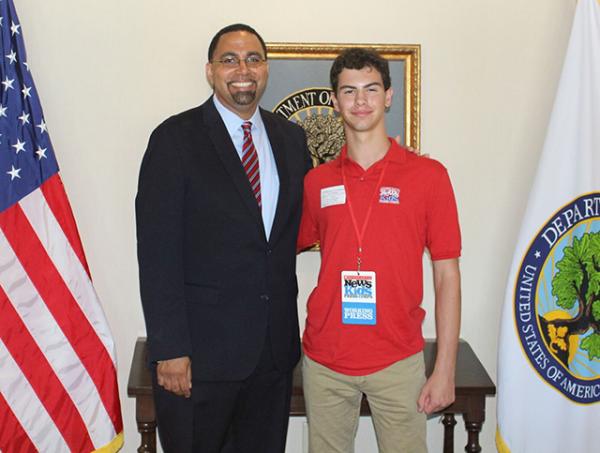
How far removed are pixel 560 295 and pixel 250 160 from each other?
1255mm

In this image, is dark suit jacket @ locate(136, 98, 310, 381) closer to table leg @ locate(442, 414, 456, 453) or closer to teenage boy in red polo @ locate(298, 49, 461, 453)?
teenage boy in red polo @ locate(298, 49, 461, 453)

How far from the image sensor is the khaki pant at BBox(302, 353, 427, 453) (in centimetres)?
212

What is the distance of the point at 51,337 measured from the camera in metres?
2.55

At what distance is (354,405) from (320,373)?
154 mm

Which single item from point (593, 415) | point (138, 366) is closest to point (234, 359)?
point (138, 366)

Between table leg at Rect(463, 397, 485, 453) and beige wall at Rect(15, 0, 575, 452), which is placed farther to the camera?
beige wall at Rect(15, 0, 575, 452)

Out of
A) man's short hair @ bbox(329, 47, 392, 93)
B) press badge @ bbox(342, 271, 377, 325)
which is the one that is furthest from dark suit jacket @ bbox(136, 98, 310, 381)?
man's short hair @ bbox(329, 47, 392, 93)

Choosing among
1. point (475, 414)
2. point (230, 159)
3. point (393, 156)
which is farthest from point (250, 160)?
point (475, 414)

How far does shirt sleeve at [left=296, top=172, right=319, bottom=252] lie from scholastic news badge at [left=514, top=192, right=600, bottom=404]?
0.83 m

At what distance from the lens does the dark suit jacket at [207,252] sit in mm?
2139

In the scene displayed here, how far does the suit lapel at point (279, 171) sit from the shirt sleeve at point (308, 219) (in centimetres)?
7

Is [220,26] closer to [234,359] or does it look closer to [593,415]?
[234,359]

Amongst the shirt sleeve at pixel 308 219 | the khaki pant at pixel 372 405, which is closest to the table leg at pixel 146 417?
the khaki pant at pixel 372 405

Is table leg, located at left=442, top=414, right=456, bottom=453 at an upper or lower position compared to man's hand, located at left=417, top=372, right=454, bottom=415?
lower
